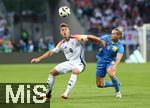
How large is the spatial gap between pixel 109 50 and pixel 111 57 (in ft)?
0.76

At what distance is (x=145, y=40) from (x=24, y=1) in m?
10.1

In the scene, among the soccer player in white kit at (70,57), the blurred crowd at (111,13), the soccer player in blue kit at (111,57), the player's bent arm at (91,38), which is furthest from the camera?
the blurred crowd at (111,13)

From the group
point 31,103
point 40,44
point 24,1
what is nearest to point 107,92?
point 31,103

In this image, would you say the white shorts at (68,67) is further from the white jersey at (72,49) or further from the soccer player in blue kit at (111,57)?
the soccer player in blue kit at (111,57)

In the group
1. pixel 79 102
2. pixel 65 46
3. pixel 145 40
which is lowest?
pixel 145 40

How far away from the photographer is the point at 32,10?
5006cm

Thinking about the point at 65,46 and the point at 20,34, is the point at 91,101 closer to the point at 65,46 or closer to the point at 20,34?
the point at 65,46

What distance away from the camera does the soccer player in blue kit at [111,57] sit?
17297 millimetres

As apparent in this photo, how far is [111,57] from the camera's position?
58.3 ft

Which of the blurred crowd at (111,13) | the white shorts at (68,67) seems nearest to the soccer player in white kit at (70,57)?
the white shorts at (68,67)

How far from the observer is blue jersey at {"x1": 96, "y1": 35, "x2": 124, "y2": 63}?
1748 cm

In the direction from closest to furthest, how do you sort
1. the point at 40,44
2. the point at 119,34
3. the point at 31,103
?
the point at 31,103, the point at 119,34, the point at 40,44

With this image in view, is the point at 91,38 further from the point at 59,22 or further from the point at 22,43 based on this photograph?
the point at 59,22

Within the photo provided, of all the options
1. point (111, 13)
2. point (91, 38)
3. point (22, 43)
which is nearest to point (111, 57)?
point (91, 38)
